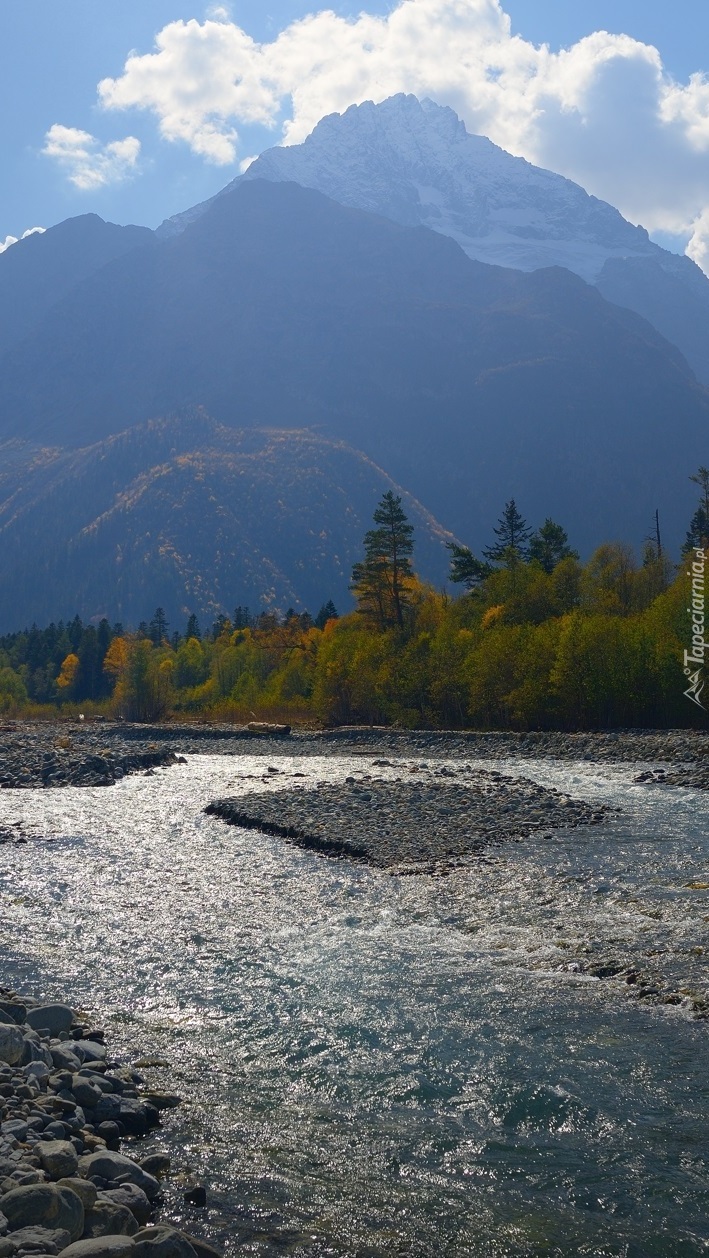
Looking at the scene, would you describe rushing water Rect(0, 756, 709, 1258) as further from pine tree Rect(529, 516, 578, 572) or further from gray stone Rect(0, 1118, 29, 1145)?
pine tree Rect(529, 516, 578, 572)

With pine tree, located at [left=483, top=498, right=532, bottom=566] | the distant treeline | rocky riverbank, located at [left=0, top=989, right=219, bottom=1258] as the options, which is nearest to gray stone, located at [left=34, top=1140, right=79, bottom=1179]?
rocky riverbank, located at [left=0, top=989, right=219, bottom=1258]

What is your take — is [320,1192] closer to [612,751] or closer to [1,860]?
[1,860]

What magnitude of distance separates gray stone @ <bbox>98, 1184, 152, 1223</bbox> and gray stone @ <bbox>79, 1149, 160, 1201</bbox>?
0.67 ft

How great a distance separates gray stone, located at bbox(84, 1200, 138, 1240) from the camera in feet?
27.6

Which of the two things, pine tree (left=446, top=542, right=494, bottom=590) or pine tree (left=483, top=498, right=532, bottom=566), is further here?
pine tree (left=483, top=498, right=532, bottom=566)

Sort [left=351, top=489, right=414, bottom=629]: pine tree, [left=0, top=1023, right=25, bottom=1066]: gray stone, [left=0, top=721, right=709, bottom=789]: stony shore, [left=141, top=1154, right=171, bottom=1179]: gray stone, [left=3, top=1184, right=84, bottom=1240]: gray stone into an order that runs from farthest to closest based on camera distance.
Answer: [left=351, top=489, right=414, bottom=629]: pine tree → [left=0, top=721, right=709, bottom=789]: stony shore → [left=0, top=1023, right=25, bottom=1066]: gray stone → [left=141, top=1154, right=171, bottom=1179]: gray stone → [left=3, top=1184, right=84, bottom=1240]: gray stone

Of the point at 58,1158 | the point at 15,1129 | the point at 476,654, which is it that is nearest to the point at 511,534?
the point at 476,654

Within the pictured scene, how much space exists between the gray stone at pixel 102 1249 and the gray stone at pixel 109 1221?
35 centimetres

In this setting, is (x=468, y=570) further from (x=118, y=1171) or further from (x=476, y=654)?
(x=118, y=1171)

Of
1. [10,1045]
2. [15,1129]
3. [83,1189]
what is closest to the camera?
[83,1189]

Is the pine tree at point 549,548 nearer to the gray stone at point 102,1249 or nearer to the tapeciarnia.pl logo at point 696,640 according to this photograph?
the tapeciarnia.pl logo at point 696,640

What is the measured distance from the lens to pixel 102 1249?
25.7 ft

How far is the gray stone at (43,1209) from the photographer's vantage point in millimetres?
8227

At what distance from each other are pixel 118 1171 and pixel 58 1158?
626 mm
